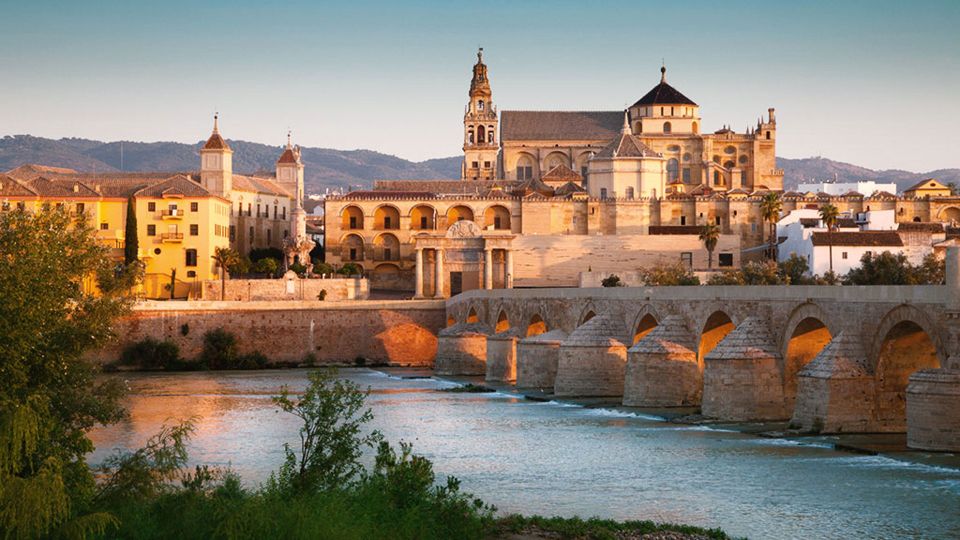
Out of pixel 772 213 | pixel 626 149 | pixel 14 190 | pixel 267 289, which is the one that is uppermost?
pixel 626 149

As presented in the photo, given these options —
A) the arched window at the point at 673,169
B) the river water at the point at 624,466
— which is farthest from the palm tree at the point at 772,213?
the river water at the point at 624,466

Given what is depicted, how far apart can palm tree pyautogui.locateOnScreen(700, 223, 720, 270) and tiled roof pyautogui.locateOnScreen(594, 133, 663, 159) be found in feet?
34.8

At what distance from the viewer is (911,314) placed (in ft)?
110

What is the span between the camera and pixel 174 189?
9325 cm


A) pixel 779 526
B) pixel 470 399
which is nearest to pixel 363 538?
pixel 779 526

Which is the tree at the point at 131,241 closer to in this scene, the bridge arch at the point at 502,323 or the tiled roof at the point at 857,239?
the bridge arch at the point at 502,323

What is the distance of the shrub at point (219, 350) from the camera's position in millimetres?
75625

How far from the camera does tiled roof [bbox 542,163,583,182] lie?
118 m

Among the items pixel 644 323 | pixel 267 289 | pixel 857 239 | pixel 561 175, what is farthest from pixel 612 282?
pixel 644 323

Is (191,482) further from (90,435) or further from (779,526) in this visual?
(90,435)

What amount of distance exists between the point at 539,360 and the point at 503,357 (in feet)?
23.2

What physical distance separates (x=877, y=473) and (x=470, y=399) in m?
24.7

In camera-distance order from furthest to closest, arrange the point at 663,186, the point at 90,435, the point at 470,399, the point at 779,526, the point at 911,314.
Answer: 1. the point at 663,186
2. the point at 470,399
3. the point at 90,435
4. the point at 911,314
5. the point at 779,526

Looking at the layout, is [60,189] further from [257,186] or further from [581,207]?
[581,207]
